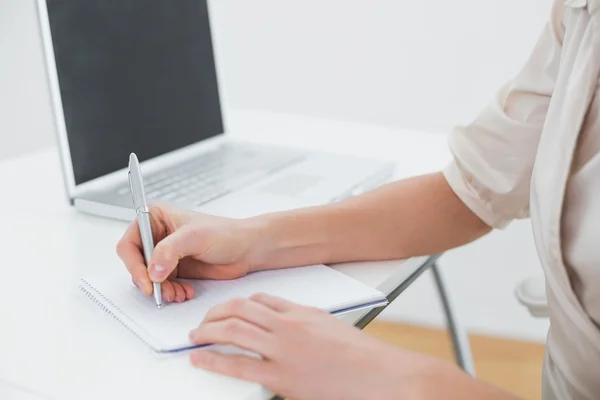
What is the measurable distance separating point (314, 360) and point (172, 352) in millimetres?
134

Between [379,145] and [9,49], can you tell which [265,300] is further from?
[9,49]

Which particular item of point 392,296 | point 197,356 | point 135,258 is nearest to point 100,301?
point 135,258

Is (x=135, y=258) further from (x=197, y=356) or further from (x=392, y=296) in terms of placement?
(x=392, y=296)

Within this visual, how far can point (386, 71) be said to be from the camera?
1.97 meters

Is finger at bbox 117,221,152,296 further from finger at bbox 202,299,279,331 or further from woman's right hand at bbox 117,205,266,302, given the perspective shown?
finger at bbox 202,299,279,331

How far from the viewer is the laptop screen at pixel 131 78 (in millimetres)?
1091

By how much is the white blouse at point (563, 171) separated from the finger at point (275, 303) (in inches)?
11.1

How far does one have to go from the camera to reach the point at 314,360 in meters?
0.65

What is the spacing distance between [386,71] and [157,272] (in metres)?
1.33

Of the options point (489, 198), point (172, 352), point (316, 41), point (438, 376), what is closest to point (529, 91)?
point (489, 198)

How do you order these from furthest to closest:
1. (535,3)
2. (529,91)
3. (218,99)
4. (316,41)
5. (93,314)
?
(316,41) → (535,3) → (218,99) → (529,91) → (93,314)

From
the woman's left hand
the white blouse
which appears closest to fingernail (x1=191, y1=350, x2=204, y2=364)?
the woman's left hand

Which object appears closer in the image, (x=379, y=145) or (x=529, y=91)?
(x=529, y=91)

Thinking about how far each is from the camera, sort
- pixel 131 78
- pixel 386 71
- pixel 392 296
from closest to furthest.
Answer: pixel 392 296 < pixel 131 78 < pixel 386 71
